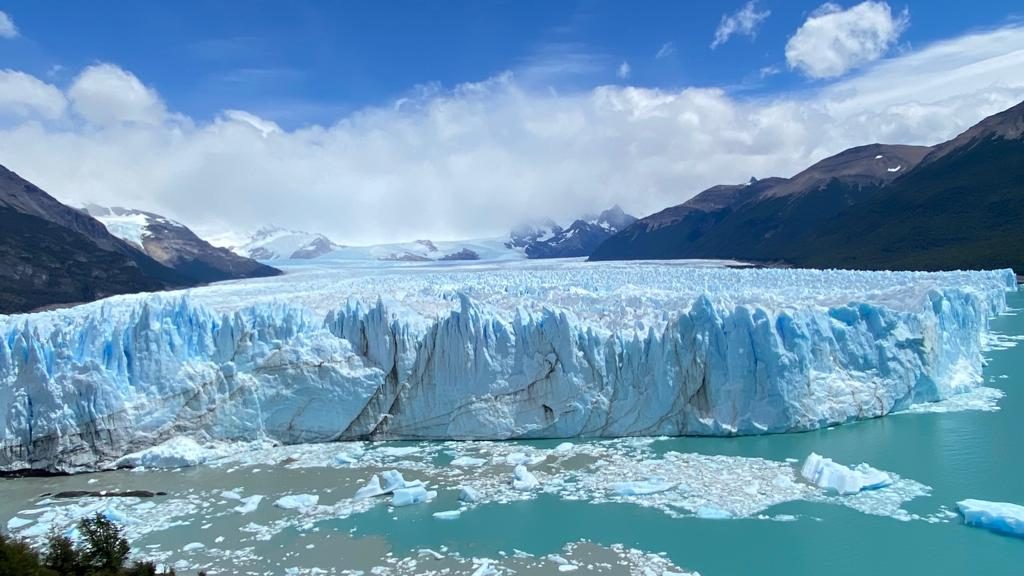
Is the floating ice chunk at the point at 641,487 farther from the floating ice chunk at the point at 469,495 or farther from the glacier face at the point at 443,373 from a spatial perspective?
the glacier face at the point at 443,373

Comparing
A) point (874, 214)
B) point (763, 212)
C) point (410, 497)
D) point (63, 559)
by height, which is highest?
point (763, 212)

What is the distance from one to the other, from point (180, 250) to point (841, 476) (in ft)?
237

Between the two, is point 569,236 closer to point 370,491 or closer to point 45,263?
point 45,263

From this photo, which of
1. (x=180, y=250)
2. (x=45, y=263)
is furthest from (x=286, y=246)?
(x=45, y=263)

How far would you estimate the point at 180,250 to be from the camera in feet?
235

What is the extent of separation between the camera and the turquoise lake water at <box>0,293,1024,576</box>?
8.15 meters

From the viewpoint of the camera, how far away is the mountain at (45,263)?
3841 cm

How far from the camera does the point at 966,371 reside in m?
14.7

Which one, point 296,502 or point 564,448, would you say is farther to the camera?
point 564,448

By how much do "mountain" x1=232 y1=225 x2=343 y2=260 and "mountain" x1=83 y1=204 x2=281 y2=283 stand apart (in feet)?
61.0

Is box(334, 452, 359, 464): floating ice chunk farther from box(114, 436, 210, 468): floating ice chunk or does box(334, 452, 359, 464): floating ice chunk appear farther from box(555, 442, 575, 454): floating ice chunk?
box(555, 442, 575, 454): floating ice chunk

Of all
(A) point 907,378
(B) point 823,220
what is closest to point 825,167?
(B) point 823,220

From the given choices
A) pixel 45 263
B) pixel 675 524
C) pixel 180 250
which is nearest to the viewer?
pixel 675 524

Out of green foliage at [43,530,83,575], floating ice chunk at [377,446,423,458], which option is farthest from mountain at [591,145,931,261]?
green foliage at [43,530,83,575]
